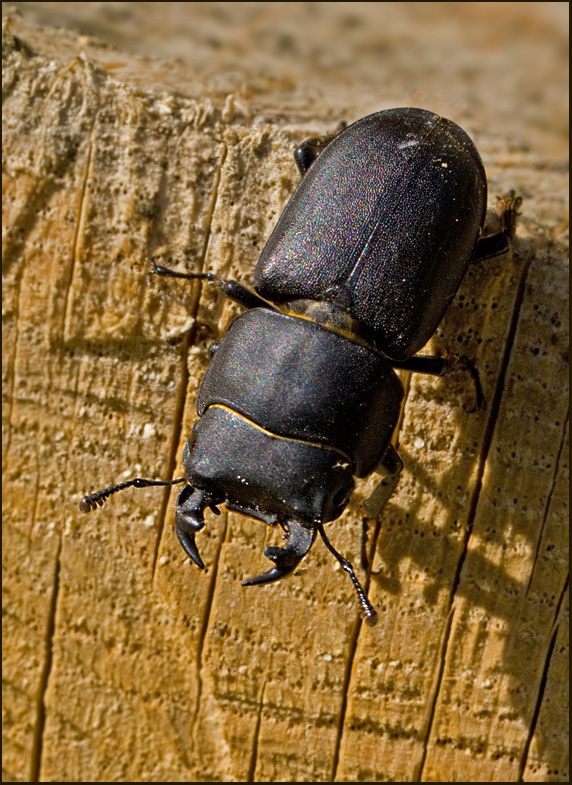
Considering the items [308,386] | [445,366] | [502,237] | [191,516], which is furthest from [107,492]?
[502,237]

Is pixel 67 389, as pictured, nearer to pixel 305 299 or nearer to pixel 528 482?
pixel 305 299

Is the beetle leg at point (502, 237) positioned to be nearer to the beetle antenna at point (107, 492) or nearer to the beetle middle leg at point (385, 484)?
the beetle middle leg at point (385, 484)

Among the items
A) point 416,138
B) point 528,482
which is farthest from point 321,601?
point 416,138

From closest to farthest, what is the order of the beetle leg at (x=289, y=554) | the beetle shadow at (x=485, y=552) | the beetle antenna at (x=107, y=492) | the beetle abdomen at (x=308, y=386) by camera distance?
the beetle leg at (x=289, y=554), the beetle abdomen at (x=308, y=386), the beetle antenna at (x=107, y=492), the beetle shadow at (x=485, y=552)

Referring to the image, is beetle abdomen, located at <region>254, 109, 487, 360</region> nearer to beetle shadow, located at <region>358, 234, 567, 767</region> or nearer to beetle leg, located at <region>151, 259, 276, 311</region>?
beetle leg, located at <region>151, 259, 276, 311</region>

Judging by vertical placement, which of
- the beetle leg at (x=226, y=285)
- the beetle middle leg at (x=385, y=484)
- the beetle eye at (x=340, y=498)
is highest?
the beetle leg at (x=226, y=285)

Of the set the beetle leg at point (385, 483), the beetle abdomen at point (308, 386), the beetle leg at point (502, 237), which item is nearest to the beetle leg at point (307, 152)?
the beetle abdomen at point (308, 386)
